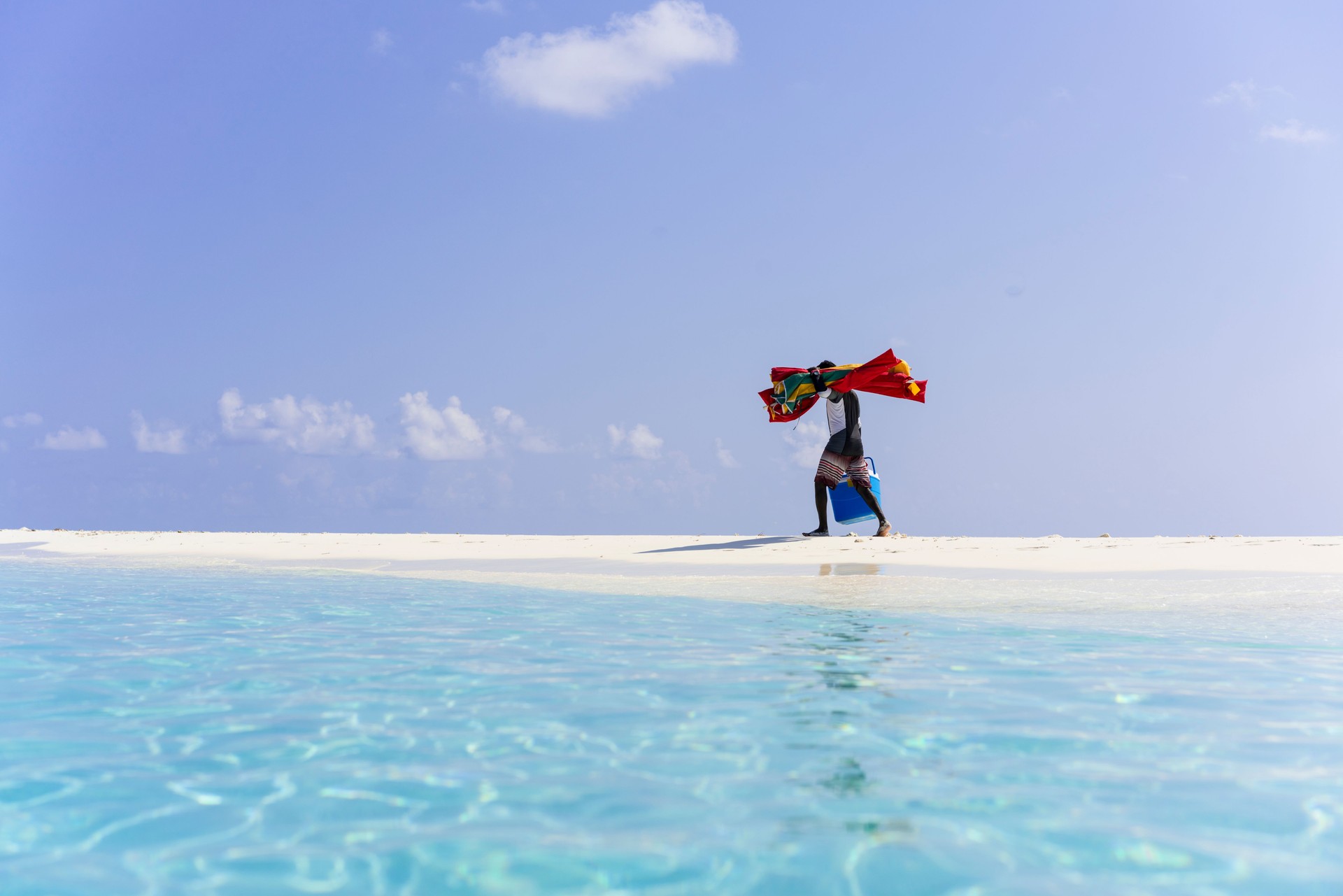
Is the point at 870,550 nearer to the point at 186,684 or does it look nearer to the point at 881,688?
the point at 881,688

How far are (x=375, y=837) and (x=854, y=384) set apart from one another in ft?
46.2

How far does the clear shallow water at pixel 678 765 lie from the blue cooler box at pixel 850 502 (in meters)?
9.67

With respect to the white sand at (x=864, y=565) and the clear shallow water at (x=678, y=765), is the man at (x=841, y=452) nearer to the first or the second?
the white sand at (x=864, y=565)

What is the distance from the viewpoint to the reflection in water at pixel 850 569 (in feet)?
38.1

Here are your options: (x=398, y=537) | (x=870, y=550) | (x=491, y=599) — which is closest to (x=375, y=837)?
(x=491, y=599)

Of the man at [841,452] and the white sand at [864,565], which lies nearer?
the white sand at [864,565]

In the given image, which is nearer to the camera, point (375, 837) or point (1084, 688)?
point (375, 837)

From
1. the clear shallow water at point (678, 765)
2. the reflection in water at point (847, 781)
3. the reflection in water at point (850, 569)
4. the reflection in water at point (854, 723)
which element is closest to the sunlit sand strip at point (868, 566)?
the reflection in water at point (850, 569)

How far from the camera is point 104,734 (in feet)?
14.2

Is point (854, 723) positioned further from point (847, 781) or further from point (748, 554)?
point (748, 554)

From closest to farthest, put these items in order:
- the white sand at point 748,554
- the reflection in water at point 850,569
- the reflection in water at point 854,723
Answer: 1. the reflection in water at point 854,723
2. the reflection in water at point 850,569
3. the white sand at point 748,554

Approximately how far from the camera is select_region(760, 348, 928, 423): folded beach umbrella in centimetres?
1631

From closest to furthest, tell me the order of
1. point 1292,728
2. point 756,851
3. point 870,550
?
point 756,851
point 1292,728
point 870,550

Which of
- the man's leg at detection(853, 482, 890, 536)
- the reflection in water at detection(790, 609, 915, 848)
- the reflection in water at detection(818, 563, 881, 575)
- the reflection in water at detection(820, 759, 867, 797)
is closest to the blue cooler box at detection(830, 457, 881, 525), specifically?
the man's leg at detection(853, 482, 890, 536)
